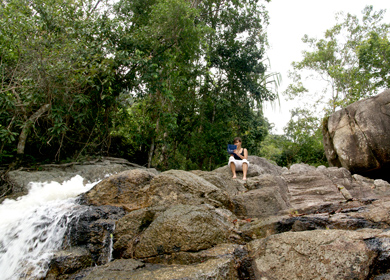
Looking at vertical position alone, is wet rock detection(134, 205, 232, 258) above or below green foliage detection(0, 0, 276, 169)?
below

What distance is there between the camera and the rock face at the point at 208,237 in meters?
2.56

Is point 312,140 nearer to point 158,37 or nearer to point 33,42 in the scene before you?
point 158,37

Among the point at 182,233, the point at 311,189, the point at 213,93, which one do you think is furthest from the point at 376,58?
the point at 182,233

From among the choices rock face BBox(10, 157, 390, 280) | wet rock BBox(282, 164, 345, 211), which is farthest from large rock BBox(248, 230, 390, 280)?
wet rock BBox(282, 164, 345, 211)

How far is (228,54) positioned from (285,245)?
1305 centimetres

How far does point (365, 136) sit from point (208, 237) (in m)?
8.03

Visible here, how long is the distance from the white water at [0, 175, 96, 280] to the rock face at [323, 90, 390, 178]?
8721 millimetres

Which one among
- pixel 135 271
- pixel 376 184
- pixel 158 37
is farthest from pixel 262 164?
pixel 135 271

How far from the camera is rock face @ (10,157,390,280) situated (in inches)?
101

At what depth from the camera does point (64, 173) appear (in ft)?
23.8

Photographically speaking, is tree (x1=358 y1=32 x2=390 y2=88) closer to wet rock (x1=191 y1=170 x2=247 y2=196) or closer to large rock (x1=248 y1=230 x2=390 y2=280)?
wet rock (x1=191 y1=170 x2=247 y2=196)

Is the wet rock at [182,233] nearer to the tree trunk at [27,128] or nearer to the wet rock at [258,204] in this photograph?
the wet rock at [258,204]

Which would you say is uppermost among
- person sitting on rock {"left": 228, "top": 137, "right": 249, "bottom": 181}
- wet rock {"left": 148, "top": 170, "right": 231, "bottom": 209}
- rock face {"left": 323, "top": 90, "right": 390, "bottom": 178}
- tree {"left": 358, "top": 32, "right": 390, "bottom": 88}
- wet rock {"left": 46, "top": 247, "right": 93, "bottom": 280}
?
tree {"left": 358, "top": 32, "right": 390, "bottom": 88}

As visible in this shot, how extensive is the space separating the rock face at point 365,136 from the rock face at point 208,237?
480cm
